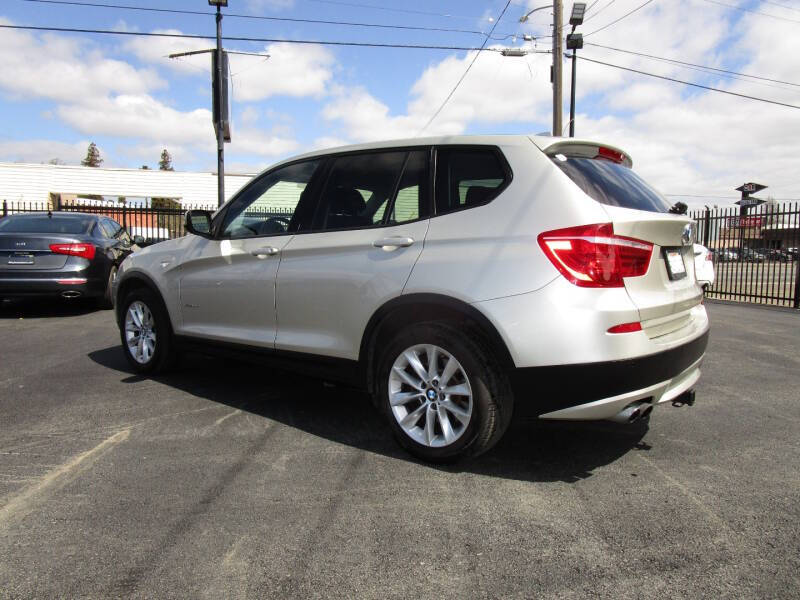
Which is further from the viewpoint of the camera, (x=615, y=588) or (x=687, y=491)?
(x=687, y=491)

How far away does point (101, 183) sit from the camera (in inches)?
1619

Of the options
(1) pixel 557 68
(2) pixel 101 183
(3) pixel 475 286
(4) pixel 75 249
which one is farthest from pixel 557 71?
(2) pixel 101 183

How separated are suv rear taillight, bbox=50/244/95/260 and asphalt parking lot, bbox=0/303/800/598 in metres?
4.38

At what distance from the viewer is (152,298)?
535 cm

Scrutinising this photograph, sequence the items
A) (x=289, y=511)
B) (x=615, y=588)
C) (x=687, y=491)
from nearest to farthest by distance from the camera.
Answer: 1. (x=615, y=588)
2. (x=289, y=511)
3. (x=687, y=491)

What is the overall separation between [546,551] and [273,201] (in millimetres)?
3142

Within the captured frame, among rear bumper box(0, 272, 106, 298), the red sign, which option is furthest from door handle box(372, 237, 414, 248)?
the red sign

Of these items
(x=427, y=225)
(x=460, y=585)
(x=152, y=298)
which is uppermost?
(x=427, y=225)

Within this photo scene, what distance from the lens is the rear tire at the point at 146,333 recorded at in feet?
17.4

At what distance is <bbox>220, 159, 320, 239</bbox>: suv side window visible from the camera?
171 inches

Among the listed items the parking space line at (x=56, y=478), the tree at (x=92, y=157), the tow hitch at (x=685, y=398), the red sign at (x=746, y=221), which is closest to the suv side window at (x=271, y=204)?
the parking space line at (x=56, y=478)

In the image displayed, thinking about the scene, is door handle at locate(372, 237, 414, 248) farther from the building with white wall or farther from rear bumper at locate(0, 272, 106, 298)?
the building with white wall

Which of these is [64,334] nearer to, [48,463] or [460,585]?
[48,463]

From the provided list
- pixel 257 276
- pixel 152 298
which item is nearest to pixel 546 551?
pixel 257 276
